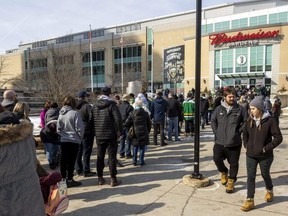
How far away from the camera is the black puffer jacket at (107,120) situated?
582cm

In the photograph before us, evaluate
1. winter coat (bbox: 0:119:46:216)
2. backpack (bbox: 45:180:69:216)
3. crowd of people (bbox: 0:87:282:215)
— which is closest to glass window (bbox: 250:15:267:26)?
crowd of people (bbox: 0:87:282:215)

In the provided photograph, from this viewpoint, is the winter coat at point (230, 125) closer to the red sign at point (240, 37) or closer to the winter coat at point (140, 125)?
the winter coat at point (140, 125)

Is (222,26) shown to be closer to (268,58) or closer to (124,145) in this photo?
(268,58)

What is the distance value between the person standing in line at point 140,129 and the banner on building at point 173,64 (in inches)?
1317

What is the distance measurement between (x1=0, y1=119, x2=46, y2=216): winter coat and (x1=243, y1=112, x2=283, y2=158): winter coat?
331 cm

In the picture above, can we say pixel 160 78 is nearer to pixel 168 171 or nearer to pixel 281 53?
pixel 281 53

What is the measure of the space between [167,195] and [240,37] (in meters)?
42.5

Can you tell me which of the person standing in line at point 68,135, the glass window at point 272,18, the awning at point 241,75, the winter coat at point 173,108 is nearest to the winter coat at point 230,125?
the person standing in line at point 68,135

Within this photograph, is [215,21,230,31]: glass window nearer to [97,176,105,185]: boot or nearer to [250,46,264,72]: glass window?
[250,46,264,72]: glass window

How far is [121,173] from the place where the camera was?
6879mm

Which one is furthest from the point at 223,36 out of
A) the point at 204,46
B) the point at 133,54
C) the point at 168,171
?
the point at 168,171

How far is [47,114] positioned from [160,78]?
57.8 meters

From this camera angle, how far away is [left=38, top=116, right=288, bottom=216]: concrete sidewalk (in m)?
4.74

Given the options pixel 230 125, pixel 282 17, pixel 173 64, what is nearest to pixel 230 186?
pixel 230 125
